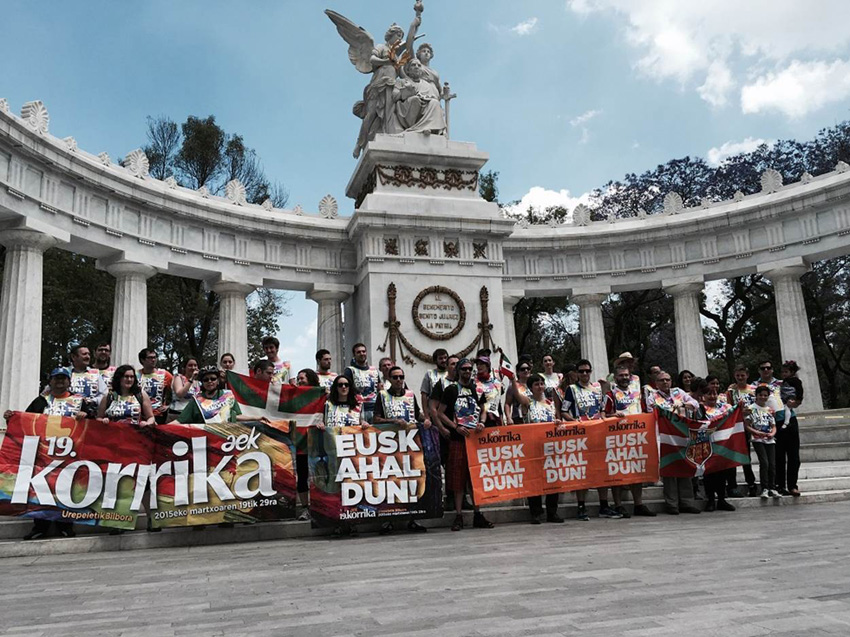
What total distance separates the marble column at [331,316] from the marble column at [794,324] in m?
16.5

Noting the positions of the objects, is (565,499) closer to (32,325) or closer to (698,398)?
(698,398)

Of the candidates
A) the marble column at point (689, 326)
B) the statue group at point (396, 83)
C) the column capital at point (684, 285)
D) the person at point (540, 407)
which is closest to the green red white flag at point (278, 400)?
the person at point (540, 407)

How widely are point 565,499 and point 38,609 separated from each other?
922 cm

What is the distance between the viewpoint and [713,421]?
12.4 m

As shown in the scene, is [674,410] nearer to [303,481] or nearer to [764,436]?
[764,436]

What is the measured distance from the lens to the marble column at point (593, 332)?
28797mm

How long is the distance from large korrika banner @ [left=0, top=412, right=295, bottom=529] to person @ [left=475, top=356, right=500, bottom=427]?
3327mm

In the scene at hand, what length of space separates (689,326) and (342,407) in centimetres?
2148

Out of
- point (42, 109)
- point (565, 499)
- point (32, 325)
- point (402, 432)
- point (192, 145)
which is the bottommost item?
point (565, 499)

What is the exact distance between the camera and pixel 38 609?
521cm

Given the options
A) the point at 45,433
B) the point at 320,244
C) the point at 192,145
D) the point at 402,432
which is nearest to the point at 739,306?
the point at 320,244

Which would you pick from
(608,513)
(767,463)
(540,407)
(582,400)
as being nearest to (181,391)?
(540,407)

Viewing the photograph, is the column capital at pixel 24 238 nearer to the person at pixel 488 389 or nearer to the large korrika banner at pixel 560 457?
the person at pixel 488 389

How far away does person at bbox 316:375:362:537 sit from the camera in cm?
1060
